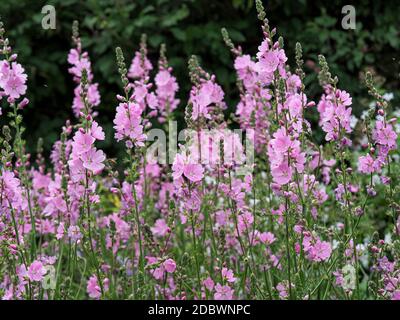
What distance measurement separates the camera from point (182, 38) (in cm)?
547

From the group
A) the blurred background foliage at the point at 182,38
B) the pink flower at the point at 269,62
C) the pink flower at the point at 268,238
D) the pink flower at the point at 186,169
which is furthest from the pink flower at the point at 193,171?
the blurred background foliage at the point at 182,38

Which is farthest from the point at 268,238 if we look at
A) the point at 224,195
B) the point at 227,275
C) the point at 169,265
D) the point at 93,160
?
the point at 93,160

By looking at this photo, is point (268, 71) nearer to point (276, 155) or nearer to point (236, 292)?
point (276, 155)

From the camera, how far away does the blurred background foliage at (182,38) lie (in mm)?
5570

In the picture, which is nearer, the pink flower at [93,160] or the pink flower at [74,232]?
the pink flower at [93,160]

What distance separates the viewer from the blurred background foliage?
557 cm

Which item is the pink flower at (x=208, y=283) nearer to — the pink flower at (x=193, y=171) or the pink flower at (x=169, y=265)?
the pink flower at (x=169, y=265)

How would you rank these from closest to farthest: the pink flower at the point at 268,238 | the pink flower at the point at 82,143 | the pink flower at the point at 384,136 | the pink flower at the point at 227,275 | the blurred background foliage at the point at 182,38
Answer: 1. the pink flower at the point at 82,143
2. the pink flower at the point at 384,136
3. the pink flower at the point at 227,275
4. the pink flower at the point at 268,238
5. the blurred background foliage at the point at 182,38

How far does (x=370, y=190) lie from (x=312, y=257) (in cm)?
31

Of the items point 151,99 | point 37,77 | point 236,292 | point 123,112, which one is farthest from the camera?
point 37,77

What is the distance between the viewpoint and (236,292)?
289 centimetres

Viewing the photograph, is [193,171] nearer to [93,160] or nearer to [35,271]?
[93,160]

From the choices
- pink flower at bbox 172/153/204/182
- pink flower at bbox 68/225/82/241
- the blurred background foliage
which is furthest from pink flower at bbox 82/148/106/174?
the blurred background foliage
